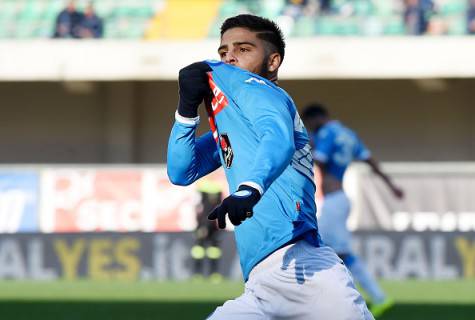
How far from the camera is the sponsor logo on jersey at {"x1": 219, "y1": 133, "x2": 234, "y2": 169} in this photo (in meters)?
4.40

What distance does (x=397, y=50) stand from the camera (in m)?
22.7

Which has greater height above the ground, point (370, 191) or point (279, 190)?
point (279, 190)

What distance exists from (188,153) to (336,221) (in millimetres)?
7153

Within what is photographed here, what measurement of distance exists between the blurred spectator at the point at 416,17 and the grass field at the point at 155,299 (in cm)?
784

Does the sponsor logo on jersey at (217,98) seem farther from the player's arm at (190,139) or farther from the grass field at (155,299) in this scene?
the grass field at (155,299)

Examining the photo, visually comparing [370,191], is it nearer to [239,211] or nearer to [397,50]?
[397,50]

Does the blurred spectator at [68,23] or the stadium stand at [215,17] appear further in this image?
the blurred spectator at [68,23]

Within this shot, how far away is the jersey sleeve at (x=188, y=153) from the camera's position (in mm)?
4629

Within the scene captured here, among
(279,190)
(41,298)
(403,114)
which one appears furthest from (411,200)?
(279,190)

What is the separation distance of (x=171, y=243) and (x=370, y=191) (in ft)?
11.5

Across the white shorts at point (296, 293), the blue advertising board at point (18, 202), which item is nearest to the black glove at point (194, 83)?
the white shorts at point (296, 293)

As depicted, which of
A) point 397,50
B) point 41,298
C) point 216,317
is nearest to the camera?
point 216,317

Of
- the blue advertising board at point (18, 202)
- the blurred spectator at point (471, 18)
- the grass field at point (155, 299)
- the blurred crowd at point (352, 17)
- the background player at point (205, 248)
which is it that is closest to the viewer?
the grass field at point (155, 299)

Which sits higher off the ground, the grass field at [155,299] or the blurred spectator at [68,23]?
the blurred spectator at [68,23]
